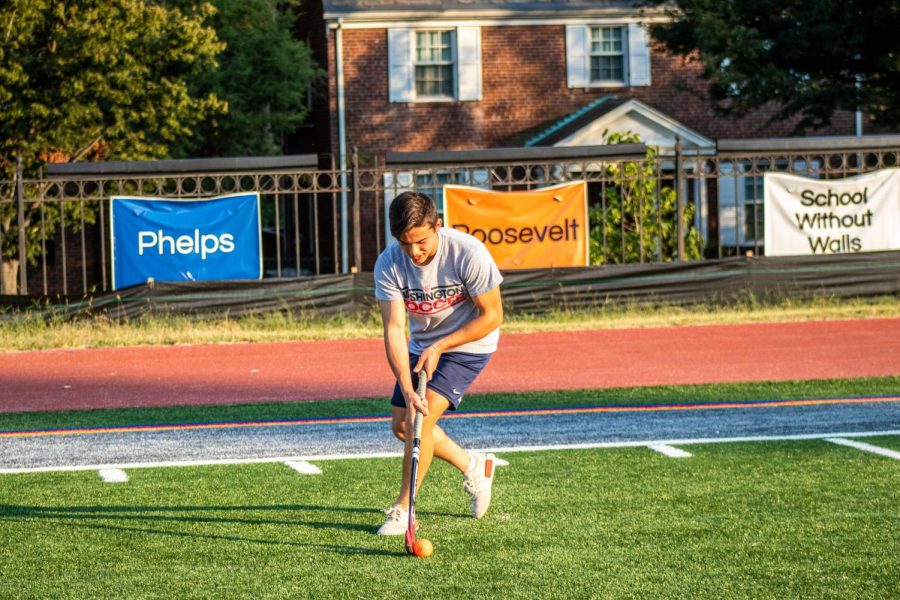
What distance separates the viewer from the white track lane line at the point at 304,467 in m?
8.87

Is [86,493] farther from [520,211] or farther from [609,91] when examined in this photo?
[609,91]

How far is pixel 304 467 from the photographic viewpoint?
9.10 m

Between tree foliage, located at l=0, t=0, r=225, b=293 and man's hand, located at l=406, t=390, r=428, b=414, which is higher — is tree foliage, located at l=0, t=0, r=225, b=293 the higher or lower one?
the higher one

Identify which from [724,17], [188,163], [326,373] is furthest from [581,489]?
[724,17]

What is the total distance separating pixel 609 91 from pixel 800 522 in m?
26.7

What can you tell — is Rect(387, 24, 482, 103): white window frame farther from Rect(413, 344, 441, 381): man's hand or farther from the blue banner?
Rect(413, 344, 441, 381): man's hand

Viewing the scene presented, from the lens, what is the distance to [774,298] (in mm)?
19844

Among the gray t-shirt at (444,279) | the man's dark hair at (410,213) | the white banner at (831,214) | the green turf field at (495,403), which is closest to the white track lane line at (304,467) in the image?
the gray t-shirt at (444,279)

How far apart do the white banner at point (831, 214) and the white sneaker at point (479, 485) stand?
562 inches

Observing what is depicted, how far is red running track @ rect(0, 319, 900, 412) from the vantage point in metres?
13.9

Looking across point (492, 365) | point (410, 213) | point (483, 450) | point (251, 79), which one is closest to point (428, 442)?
point (410, 213)

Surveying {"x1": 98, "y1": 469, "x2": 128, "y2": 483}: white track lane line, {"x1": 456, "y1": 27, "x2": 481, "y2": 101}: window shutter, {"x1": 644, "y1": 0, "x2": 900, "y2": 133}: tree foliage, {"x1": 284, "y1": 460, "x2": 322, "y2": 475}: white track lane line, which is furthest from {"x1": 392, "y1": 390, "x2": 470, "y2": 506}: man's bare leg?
{"x1": 456, "y1": 27, "x2": 481, "y2": 101}: window shutter

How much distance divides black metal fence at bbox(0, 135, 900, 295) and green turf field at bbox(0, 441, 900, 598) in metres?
9.86

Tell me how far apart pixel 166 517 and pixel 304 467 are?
1.78 m
